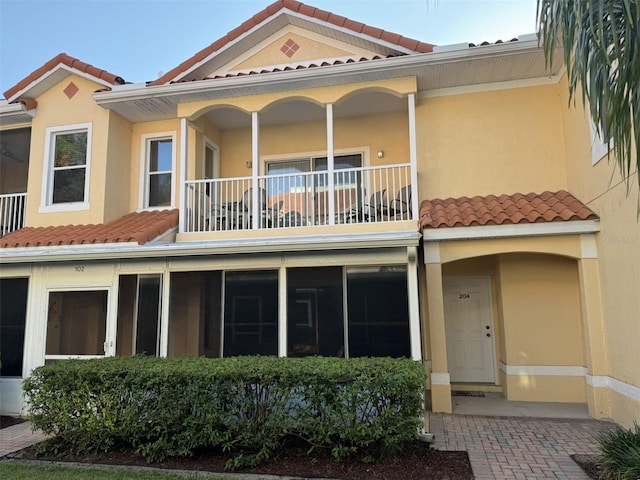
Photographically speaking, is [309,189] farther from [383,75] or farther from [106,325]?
[106,325]

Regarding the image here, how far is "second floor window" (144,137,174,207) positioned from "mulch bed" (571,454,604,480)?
362 inches

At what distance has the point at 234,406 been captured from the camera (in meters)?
5.41

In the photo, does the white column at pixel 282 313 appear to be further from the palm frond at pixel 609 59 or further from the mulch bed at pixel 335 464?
the palm frond at pixel 609 59

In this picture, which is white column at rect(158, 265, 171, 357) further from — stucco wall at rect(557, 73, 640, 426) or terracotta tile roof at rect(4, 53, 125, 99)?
stucco wall at rect(557, 73, 640, 426)

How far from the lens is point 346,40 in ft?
30.6

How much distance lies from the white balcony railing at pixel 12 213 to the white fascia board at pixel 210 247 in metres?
2.35

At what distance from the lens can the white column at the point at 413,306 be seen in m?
6.65

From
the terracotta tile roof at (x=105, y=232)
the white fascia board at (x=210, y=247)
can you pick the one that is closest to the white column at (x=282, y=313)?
the white fascia board at (x=210, y=247)

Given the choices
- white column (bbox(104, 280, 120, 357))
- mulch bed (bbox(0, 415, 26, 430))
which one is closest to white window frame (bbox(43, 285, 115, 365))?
white column (bbox(104, 280, 120, 357))

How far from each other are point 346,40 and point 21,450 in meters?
9.28

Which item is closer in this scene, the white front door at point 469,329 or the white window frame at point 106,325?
the white window frame at point 106,325

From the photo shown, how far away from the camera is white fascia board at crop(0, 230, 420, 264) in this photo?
6.80m

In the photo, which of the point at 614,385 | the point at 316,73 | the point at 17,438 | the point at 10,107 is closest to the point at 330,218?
the point at 316,73

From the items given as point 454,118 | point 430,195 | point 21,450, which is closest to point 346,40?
point 454,118
